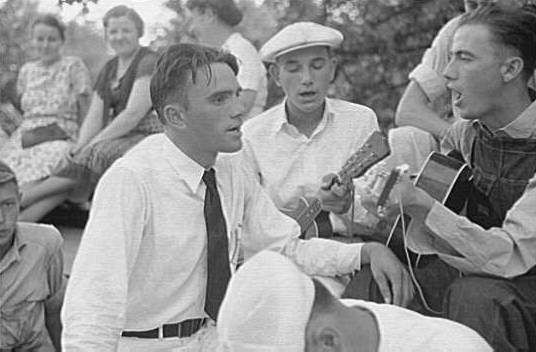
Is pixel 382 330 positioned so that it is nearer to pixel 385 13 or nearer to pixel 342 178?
pixel 342 178

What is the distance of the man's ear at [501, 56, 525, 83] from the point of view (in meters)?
2.99

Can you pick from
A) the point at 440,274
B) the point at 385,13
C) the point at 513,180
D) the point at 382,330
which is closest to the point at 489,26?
the point at 513,180

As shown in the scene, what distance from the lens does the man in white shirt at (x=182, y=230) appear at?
2529 mm

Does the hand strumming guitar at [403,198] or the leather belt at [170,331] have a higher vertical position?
the hand strumming guitar at [403,198]

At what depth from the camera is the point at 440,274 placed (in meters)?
3.04

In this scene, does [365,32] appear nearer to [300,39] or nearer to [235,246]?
[300,39]

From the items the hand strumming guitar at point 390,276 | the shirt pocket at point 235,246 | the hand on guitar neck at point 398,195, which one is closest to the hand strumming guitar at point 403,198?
the hand on guitar neck at point 398,195

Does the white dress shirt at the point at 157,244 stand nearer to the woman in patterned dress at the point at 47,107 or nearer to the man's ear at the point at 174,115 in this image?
the man's ear at the point at 174,115

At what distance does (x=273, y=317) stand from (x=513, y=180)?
1384 millimetres

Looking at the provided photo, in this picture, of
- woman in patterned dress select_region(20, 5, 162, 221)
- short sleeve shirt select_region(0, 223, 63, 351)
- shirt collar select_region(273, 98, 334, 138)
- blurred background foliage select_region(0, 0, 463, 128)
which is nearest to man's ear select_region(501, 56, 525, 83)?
shirt collar select_region(273, 98, 334, 138)

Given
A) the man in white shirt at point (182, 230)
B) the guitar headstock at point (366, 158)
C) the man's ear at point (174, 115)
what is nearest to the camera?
the man in white shirt at point (182, 230)

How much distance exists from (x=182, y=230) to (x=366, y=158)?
66 centimetres

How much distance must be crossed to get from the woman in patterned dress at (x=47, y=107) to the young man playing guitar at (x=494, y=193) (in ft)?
8.51

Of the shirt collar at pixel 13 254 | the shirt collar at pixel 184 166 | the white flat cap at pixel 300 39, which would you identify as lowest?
the shirt collar at pixel 13 254
